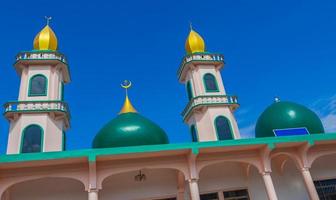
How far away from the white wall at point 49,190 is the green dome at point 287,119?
10553 millimetres

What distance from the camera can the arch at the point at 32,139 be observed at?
49.0ft

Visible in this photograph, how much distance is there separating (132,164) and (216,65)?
12294 mm

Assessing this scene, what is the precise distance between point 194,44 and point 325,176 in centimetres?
1247

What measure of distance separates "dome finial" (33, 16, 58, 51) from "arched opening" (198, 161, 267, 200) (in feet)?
41.9

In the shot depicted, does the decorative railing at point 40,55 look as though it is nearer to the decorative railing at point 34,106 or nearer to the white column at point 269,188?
the decorative railing at point 34,106

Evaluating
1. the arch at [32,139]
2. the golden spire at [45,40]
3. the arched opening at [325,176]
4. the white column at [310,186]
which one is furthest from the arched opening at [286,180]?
the golden spire at [45,40]

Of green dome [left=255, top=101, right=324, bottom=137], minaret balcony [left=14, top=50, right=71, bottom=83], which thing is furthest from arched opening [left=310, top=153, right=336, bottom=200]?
minaret balcony [left=14, top=50, right=71, bottom=83]

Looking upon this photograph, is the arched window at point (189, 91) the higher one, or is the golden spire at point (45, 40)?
the golden spire at point (45, 40)

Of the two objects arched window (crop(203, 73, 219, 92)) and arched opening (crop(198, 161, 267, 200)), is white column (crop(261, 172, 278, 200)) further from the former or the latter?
arched window (crop(203, 73, 219, 92))

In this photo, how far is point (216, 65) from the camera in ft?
68.8

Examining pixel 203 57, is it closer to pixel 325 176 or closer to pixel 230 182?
pixel 230 182

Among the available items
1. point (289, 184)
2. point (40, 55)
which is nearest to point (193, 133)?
point (289, 184)

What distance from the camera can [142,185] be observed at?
12438 millimetres

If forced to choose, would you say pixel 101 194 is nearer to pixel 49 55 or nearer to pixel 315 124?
pixel 49 55
